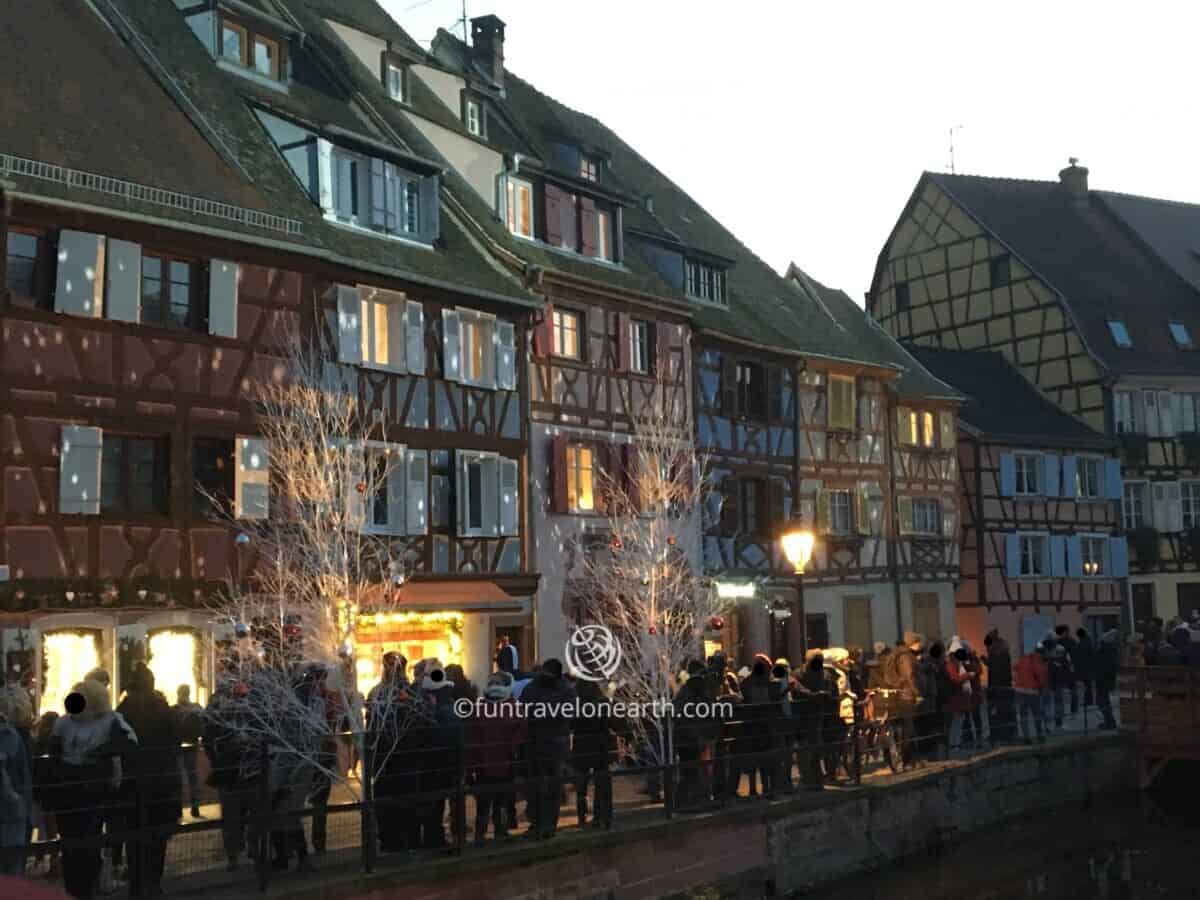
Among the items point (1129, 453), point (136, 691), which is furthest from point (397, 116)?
point (1129, 453)

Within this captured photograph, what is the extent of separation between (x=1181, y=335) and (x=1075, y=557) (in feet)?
27.9

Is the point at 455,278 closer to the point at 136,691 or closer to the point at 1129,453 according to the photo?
the point at 136,691

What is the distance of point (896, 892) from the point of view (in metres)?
17.5

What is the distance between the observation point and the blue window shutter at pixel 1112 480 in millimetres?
42312

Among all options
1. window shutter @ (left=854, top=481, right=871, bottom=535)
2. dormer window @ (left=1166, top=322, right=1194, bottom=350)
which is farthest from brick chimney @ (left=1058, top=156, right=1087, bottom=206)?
window shutter @ (left=854, top=481, right=871, bottom=535)

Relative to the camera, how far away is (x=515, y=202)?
2739cm

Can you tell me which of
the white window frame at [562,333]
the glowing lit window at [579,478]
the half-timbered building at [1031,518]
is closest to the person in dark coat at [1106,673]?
the glowing lit window at [579,478]

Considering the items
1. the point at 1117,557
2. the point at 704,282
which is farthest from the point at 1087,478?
the point at 704,282

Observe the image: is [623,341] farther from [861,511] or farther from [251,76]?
[861,511]

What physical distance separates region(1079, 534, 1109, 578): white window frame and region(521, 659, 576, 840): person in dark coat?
3070 cm

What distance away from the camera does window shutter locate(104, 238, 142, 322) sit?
19.0 meters

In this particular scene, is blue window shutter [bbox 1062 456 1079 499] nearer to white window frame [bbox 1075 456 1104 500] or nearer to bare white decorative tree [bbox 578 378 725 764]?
white window frame [bbox 1075 456 1104 500]

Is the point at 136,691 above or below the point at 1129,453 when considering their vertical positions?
below

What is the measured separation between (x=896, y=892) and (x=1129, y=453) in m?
28.6
